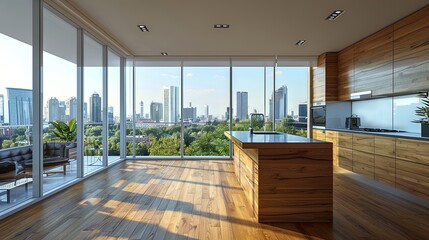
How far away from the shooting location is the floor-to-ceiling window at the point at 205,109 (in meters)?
7.12

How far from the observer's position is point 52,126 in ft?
13.2

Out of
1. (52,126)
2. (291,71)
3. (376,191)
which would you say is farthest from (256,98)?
(52,126)

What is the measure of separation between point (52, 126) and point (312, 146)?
11.5 feet

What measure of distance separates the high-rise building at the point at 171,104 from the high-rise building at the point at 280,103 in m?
2.40

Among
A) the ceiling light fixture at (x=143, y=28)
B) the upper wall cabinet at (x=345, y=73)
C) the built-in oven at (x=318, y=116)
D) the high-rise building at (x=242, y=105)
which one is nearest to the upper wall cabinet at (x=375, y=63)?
the upper wall cabinet at (x=345, y=73)

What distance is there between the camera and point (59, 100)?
4.13 meters

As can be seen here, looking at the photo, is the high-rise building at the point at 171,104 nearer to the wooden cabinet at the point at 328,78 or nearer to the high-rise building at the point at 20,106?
the wooden cabinet at the point at 328,78

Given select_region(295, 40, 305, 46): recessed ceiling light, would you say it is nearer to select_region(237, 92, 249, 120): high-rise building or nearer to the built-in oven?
the built-in oven

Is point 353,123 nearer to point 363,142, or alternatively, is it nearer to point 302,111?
point 363,142

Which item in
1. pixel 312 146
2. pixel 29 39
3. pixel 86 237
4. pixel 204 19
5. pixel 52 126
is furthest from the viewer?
pixel 204 19

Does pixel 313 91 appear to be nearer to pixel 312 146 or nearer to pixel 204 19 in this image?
pixel 204 19

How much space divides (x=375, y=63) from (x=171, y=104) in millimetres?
4552

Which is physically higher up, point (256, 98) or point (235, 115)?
point (256, 98)

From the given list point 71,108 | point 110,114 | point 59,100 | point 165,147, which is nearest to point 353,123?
point 165,147
